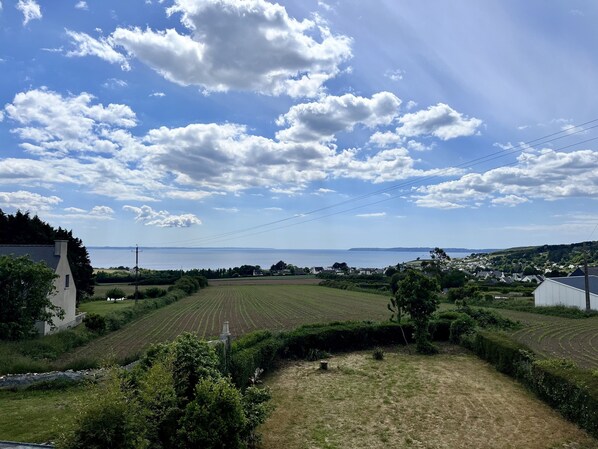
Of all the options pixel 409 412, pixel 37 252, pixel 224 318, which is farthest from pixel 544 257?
Result: pixel 37 252

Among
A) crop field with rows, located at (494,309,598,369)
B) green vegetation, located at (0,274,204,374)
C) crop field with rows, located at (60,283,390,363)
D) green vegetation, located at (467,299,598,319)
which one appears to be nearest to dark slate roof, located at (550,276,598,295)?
green vegetation, located at (467,299,598,319)

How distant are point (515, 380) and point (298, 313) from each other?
2800cm

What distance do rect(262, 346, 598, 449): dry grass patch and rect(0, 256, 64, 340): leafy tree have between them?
47.4 ft

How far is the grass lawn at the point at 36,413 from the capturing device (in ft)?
32.7

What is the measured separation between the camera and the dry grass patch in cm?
1230

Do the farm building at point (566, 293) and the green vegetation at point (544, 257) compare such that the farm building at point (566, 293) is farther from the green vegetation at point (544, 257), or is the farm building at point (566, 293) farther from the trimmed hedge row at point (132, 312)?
the green vegetation at point (544, 257)

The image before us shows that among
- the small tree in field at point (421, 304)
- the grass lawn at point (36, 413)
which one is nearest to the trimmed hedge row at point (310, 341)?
the small tree in field at point (421, 304)

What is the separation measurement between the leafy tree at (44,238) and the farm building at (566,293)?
53.1 meters

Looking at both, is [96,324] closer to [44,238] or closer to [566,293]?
[44,238]

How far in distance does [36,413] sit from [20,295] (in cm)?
1380

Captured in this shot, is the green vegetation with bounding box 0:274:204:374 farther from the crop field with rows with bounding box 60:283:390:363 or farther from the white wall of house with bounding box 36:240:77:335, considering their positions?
the white wall of house with bounding box 36:240:77:335

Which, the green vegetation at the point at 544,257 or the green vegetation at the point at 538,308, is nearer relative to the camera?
the green vegetation at the point at 538,308

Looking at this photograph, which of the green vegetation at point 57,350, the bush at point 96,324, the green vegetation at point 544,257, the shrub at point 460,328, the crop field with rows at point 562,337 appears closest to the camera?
the green vegetation at point 57,350

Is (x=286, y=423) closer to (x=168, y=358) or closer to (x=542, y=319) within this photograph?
(x=168, y=358)
